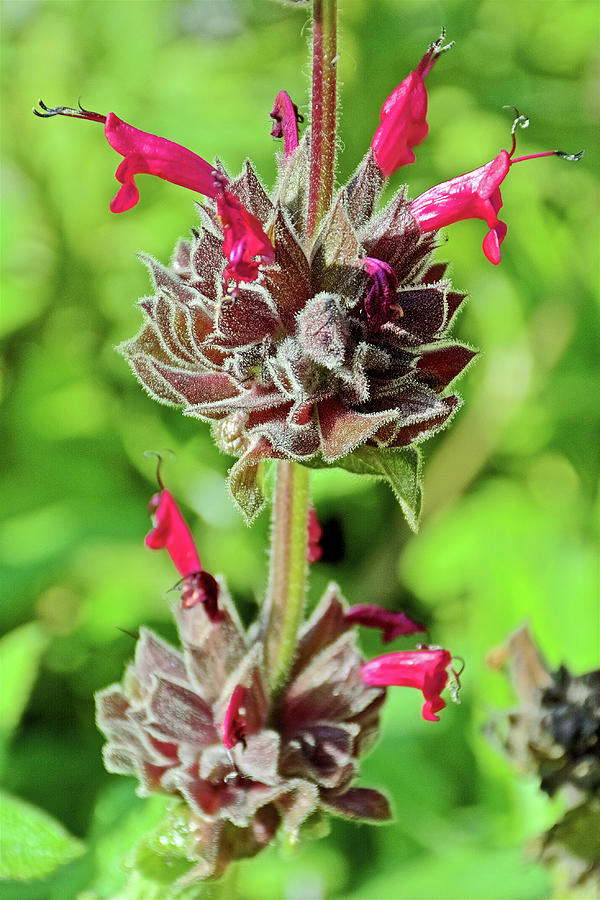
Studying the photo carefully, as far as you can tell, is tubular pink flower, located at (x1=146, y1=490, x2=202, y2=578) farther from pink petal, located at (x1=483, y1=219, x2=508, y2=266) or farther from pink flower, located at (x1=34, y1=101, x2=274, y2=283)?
pink petal, located at (x1=483, y1=219, x2=508, y2=266)

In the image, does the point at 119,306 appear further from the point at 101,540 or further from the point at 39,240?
the point at 101,540

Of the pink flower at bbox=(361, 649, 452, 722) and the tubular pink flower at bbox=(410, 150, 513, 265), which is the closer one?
the tubular pink flower at bbox=(410, 150, 513, 265)

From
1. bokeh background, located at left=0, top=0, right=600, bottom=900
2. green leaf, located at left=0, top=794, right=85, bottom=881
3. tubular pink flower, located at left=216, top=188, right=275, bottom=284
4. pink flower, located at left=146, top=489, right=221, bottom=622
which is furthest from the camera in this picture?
bokeh background, located at left=0, top=0, right=600, bottom=900

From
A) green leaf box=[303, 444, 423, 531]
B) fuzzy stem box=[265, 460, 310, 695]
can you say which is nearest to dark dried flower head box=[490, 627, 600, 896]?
fuzzy stem box=[265, 460, 310, 695]

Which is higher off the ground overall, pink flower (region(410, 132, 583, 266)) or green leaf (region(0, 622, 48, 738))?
pink flower (region(410, 132, 583, 266))

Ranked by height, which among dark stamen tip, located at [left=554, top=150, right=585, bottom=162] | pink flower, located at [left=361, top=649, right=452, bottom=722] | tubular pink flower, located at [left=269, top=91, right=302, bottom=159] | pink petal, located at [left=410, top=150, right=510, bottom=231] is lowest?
pink flower, located at [left=361, top=649, right=452, bottom=722]

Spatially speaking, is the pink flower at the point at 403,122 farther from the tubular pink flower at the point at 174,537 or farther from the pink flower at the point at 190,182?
the tubular pink flower at the point at 174,537

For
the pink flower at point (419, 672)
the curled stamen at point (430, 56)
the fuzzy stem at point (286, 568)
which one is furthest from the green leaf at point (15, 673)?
the curled stamen at point (430, 56)

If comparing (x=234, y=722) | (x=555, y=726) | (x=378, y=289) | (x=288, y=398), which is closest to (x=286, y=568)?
(x=234, y=722)
